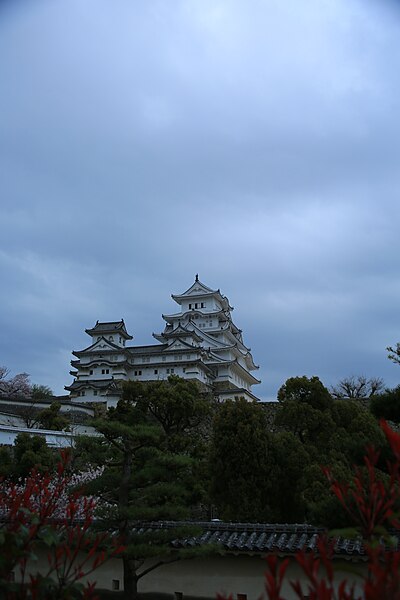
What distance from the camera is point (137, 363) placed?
139 feet

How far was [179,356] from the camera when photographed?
40969 millimetres

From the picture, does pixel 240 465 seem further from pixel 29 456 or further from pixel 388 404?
pixel 29 456

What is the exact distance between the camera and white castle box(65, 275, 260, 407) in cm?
3994

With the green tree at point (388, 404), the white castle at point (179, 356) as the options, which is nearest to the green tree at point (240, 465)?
the green tree at point (388, 404)

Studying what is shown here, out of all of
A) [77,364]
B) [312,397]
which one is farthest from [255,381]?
[312,397]

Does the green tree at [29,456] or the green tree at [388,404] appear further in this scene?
the green tree at [29,456]

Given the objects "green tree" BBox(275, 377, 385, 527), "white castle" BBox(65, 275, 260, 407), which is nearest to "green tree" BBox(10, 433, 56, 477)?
"green tree" BBox(275, 377, 385, 527)

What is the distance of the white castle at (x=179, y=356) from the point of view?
131ft

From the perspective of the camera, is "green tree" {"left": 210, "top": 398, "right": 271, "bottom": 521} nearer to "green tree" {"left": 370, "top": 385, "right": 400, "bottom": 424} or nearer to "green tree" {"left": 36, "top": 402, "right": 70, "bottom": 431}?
"green tree" {"left": 370, "top": 385, "right": 400, "bottom": 424}

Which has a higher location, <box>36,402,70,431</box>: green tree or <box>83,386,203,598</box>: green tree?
<box>36,402,70,431</box>: green tree

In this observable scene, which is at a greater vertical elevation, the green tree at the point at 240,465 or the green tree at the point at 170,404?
the green tree at the point at 170,404

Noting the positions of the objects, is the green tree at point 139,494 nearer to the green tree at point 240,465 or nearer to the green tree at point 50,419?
the green tree at point 240,465

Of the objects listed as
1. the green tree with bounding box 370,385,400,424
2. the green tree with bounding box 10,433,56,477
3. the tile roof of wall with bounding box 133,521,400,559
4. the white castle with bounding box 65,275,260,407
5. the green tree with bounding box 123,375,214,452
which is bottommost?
the tile roof of wall with bounding box 133,521,400,559

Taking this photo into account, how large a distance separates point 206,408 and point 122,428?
1808cm
